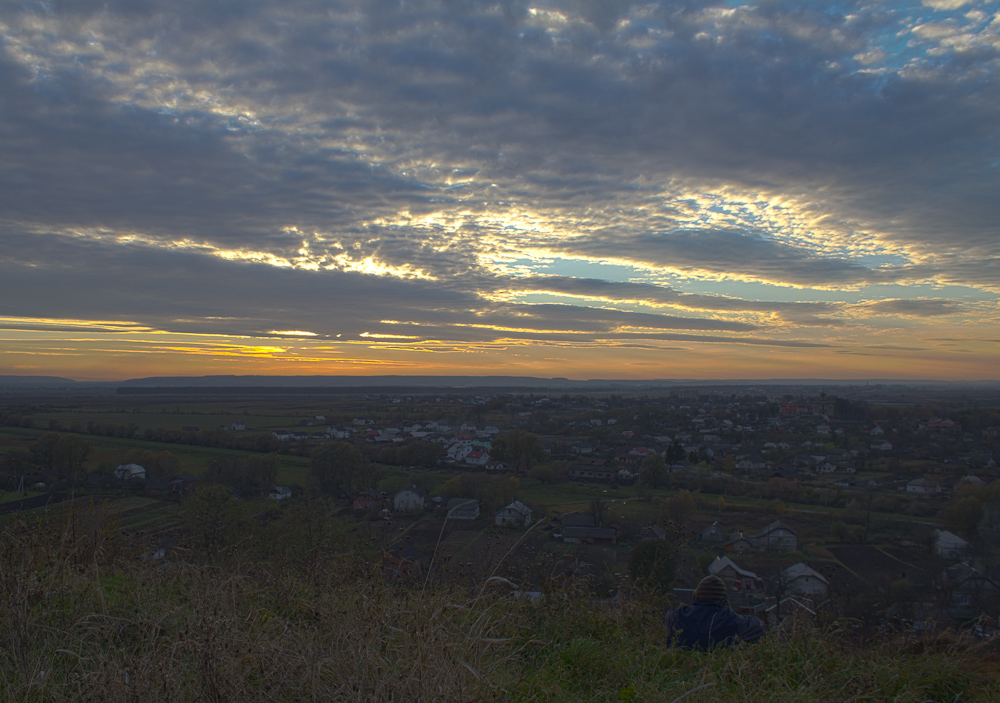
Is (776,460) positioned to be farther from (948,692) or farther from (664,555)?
(948,692)

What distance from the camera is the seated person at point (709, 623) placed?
3885 mm

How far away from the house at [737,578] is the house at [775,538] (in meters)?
3.08

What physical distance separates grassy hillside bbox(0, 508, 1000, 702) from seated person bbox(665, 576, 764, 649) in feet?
0.43

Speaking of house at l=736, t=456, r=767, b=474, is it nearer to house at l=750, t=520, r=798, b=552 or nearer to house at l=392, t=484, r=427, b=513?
house at l=750, t=520, r=798, b=552

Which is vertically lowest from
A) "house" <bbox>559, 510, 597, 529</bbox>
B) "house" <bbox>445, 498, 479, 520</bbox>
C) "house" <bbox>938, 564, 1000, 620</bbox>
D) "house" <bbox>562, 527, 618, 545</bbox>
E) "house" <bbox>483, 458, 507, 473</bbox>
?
"house" <bbox>483, 458, 507, 473</bbox>

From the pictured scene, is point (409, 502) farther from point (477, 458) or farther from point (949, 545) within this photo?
point (477, 458)

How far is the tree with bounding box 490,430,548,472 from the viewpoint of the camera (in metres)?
25.5

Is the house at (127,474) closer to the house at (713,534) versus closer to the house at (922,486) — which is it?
the house at (713,534)

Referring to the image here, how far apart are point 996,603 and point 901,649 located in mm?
5168

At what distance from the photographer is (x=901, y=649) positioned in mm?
3842

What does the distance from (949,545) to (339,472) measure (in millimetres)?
16002

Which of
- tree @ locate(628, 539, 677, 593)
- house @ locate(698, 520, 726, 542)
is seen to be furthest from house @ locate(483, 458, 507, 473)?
tree @ locate(628, 539, 677, 593)

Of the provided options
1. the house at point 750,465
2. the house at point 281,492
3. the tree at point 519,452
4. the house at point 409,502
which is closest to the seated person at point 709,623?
the house at point 409,502

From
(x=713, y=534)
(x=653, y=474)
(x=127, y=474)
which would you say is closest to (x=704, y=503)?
(x=653, y=474)
